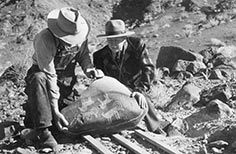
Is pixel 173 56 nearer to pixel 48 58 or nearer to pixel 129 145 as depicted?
pixel 129 145

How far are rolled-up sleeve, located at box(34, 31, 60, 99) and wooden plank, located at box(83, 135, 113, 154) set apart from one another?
0.59m

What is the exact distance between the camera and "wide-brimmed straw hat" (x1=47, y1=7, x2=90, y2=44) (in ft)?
18.0

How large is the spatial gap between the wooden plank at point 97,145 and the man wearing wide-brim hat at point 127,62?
26.8 inches

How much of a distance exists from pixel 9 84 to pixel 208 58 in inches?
142

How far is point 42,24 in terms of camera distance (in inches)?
692

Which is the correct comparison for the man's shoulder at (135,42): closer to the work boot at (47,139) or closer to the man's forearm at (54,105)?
the man's forearm at (54,105)

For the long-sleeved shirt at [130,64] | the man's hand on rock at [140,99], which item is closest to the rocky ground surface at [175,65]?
the man's hand on rock at [140,99]

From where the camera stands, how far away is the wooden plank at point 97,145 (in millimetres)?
5398

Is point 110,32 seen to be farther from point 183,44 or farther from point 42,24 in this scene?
point 42,24

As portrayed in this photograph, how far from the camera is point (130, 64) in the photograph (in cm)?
639

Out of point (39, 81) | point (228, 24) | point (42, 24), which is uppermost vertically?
point (39, 81)

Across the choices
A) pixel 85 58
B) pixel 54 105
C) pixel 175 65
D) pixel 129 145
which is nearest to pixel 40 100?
pixel 54 105

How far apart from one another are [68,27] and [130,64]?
1.16 metres

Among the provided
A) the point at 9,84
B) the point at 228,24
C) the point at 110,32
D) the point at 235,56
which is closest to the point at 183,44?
the point at 228,24
